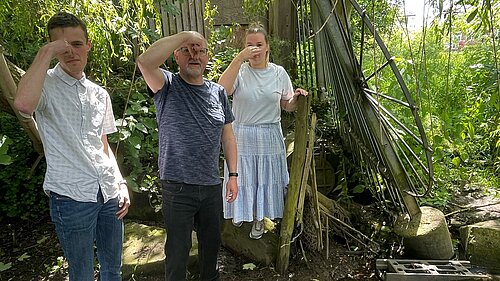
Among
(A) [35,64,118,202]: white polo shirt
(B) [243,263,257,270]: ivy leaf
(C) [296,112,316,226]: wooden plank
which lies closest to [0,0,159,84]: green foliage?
(A) [35,64,118,202]: white polo shirt

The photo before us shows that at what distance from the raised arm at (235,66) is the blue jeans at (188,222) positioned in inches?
22.1

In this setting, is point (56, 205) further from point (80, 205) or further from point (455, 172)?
point (455, 172)

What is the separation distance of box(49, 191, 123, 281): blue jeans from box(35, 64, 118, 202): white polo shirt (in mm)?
36

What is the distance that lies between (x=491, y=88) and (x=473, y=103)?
0.73 feet

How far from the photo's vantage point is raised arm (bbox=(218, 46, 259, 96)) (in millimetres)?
1992

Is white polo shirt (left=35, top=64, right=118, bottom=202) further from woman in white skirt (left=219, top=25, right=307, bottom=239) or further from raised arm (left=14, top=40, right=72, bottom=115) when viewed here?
woman in white skirt (left=219, top=25, right=307, bottom=239)

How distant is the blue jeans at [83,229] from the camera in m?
1.40

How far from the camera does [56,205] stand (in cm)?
139

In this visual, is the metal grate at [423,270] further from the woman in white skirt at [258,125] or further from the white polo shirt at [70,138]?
the white polo shirt at [70,138]

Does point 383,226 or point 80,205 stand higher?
point 80,205

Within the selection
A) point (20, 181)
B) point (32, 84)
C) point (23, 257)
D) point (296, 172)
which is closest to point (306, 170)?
point (296, 172)

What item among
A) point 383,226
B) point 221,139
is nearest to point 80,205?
point 221,139

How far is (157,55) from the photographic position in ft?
5.14

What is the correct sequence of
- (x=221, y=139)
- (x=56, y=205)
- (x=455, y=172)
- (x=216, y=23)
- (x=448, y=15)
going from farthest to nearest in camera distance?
(x=216, y=23) → (x=455, y=172) → (x=221, y=139) → (x=448, y=15) → (x=56, y=205)
